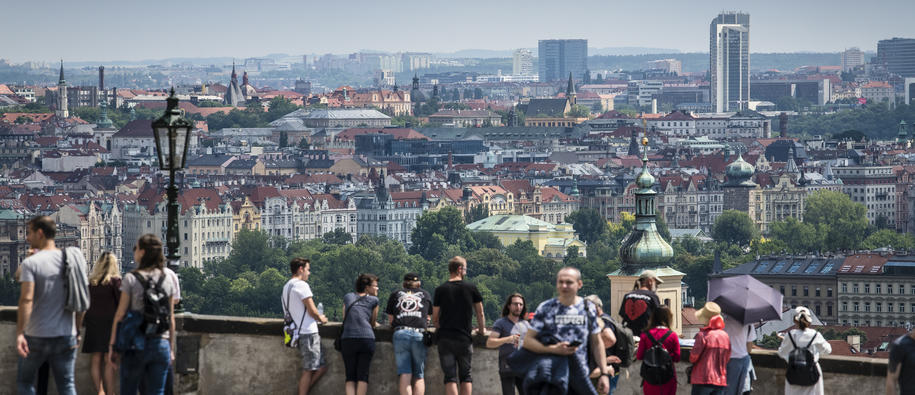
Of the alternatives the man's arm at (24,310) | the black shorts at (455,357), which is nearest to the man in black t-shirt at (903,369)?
the black shorts at (455,357)

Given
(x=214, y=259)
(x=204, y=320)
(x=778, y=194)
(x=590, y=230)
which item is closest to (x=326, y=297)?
(x=214, y=259)

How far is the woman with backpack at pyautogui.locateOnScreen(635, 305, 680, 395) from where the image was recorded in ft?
39.0

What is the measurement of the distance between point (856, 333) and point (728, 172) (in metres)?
63.8

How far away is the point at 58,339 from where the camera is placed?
11.2 meters

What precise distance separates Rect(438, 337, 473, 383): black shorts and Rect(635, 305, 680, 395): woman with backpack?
1114 mm

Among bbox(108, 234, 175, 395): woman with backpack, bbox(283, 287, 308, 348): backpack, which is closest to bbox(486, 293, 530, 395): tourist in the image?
bbox(283, 287, 308, 348): backpack

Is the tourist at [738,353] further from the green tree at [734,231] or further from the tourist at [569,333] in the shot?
the green tree at [734,231]

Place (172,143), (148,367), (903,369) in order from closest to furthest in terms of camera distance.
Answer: (903,369) < (148,367) < (172,143)

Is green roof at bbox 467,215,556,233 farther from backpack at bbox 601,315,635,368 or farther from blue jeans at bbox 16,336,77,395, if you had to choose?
blue jeans at bbox 16,336,77,395

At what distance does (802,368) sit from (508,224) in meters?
94.7

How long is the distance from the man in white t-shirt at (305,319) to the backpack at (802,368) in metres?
2.69

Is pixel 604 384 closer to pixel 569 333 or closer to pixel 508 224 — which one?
pixel 569 333

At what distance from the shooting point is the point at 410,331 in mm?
12727

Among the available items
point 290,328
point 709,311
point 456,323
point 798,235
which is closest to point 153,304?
point 290,328
